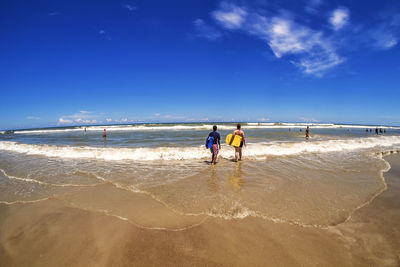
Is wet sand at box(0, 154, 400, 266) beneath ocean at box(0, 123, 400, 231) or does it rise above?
beneath

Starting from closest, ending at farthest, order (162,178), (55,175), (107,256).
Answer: (107,256) → (162,178) → (55,175)

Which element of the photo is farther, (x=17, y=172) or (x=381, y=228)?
(x=17, y=172)

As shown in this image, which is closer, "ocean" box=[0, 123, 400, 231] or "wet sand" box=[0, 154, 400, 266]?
"wet sand" box=[0, 154, 400, 266]

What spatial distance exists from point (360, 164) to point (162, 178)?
9.50 m

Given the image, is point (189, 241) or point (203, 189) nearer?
point (189, 241)

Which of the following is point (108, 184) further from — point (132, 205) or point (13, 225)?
point (13, 225)

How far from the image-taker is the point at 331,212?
4.16 meters

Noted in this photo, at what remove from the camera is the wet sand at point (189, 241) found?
2771 mm

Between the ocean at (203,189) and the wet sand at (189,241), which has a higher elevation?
the ocean at (203,189)

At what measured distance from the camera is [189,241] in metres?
3.17

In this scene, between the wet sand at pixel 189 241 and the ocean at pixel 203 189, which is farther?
the ocean at pixel 203 189

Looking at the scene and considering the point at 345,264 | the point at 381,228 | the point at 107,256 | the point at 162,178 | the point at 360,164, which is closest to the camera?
the point at 345,264

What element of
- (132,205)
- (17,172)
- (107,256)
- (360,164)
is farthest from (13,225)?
(360,164)

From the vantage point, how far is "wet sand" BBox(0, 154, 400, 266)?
2771mm
